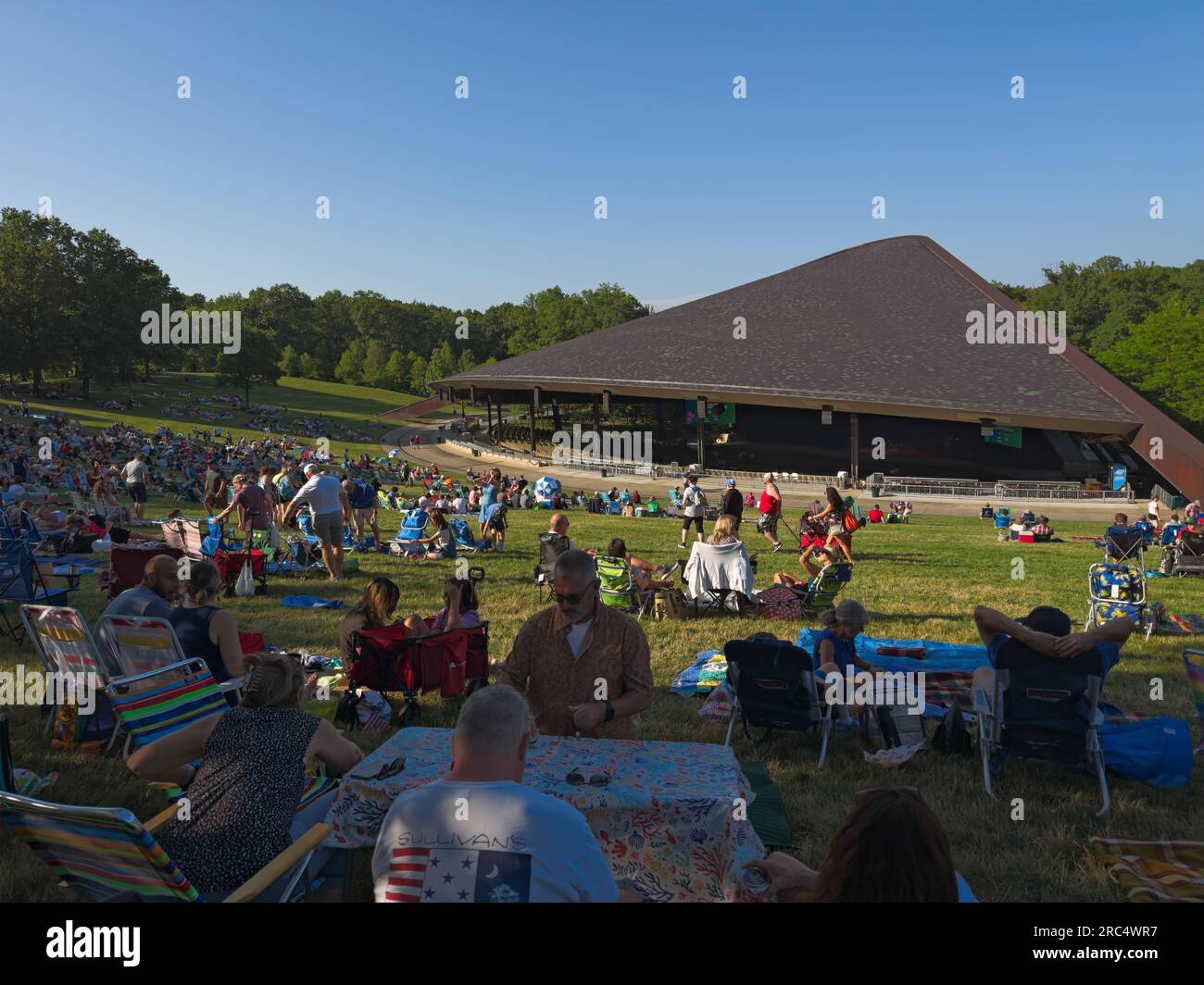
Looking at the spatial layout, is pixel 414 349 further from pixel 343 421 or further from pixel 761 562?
pixel 761 562

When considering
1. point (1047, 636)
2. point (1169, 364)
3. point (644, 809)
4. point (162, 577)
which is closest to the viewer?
point (644, 809)

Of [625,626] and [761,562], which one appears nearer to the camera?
[625,626]

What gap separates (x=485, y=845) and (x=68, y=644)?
4.80 metres

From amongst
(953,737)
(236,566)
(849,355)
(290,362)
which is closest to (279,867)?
(953,737)

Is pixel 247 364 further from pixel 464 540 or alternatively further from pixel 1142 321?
pixel 1142 321

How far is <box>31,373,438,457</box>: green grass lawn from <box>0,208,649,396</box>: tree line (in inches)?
89.8

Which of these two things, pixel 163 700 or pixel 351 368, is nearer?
pixel 163 700

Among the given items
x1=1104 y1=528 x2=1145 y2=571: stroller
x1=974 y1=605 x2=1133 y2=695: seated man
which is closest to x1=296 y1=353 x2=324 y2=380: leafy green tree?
x1=1104 y1=528 x2=1145 y2=571: stroller

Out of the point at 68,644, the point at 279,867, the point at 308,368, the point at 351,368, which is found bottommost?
the point at 279,867

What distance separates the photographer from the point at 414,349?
141125mm

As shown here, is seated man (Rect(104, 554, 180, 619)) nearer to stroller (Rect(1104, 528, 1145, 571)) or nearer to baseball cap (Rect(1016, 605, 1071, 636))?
baseball cap (Rect(1016, 605, 1071, 636))

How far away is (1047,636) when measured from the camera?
17.8 ft
